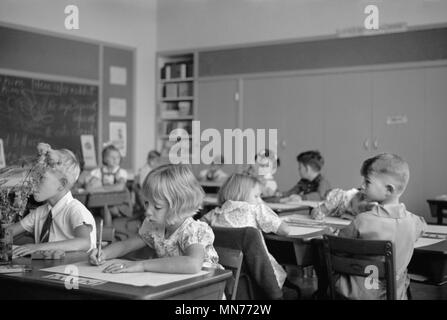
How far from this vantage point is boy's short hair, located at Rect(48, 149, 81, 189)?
2.43 metres

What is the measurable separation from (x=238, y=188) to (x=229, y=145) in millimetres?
5004

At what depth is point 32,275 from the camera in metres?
1.81

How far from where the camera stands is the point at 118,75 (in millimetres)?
8250

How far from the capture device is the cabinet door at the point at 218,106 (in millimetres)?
8039

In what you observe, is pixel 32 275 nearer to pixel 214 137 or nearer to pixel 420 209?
pixel 420 209

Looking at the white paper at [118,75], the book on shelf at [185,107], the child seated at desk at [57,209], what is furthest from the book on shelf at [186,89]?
the child seated at desk at [57,209]

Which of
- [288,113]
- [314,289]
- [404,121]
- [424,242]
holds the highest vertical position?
[288,113]

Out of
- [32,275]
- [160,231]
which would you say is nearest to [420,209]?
[160,231]

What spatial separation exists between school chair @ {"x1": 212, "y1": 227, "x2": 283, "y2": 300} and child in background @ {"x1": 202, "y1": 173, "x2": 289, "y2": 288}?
0.46ft

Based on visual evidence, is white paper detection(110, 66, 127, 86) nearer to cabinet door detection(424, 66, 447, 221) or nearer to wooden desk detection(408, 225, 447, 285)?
cabinet door detection(424, 66, 447, 221)

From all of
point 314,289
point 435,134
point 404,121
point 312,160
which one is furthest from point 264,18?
point 314,289

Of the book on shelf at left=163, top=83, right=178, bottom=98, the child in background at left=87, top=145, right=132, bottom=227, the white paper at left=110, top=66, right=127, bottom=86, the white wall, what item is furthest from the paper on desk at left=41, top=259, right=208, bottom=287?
the book on shelf at left=163, top=83, right=178, bottom=98

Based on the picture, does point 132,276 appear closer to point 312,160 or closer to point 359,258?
point 359,258

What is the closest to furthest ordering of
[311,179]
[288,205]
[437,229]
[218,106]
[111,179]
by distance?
[437,229]
[288,205]
[311,179]
[111,179]
[218,106]
